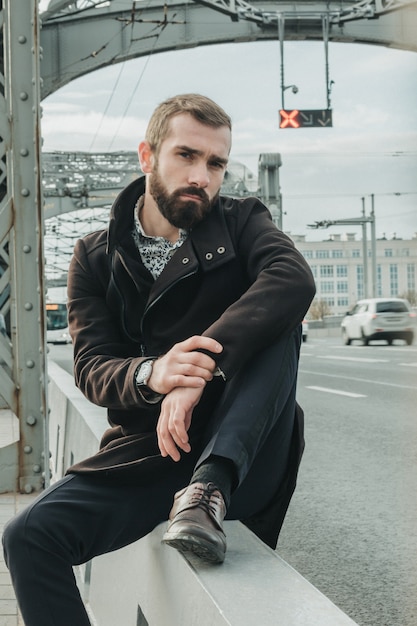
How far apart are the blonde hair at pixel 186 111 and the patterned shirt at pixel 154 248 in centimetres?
26

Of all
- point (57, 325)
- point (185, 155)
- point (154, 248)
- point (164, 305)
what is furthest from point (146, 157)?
point (57, 325)

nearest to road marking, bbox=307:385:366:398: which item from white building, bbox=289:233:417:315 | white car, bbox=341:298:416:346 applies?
white car, bbox=341:298:416:346

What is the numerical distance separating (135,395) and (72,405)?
280 cm

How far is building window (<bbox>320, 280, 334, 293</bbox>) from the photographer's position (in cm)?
15538

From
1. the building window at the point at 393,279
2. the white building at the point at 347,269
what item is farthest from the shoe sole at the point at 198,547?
the building window at the point at 393,279

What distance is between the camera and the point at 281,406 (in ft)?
7.90

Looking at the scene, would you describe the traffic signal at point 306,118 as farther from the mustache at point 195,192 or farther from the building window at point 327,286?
the building window at point 327,286

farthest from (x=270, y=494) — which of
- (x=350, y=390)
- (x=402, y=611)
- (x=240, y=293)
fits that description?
(x=350, y=390)

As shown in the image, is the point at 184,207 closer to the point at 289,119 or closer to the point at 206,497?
the point at 206,497

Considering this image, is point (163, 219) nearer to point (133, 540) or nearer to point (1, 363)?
point (133, 540)

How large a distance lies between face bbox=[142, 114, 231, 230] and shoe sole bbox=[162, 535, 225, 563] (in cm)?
105

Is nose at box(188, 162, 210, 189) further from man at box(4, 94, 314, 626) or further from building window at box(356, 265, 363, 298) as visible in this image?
building window at box(356, 265, 363, 298)

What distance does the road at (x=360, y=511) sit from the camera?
376cm

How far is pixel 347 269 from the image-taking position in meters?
155
